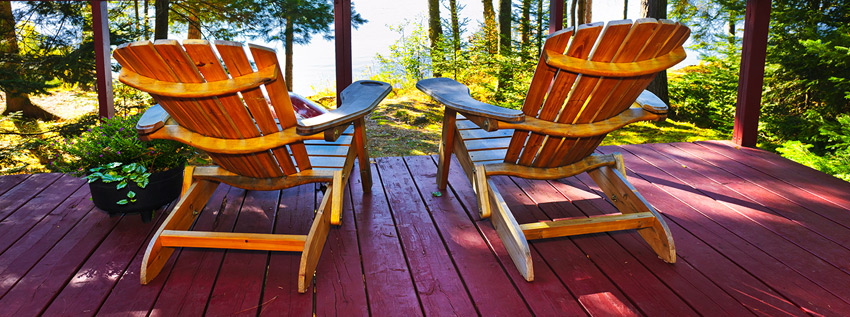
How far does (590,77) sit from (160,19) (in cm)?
513

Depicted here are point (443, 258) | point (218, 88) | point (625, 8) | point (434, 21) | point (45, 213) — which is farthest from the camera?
point (625, 8)

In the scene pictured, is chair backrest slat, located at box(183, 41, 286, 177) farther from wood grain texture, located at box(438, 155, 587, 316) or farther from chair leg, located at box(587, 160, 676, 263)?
chair leg, located at box(587, 160, 676, 263)

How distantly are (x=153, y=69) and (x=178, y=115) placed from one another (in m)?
0.24

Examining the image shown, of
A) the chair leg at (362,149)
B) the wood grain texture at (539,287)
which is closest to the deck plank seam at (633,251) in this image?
the wood grain texture at (539,287)

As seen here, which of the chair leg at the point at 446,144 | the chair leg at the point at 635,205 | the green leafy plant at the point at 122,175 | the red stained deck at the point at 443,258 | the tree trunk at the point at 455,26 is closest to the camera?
the red stained deck at the point at 443,258

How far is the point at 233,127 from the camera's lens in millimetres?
1705

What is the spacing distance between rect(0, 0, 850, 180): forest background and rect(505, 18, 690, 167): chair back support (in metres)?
2.50

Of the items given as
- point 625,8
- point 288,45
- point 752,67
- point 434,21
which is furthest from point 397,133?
point 625,8

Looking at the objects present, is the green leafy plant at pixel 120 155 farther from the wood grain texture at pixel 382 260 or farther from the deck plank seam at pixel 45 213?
the wood grain texture at pixel 382 260

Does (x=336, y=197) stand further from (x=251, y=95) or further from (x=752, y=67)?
(x=752, y=67)

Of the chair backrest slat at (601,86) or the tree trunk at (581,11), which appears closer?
the chair backrest slat at (601,86)

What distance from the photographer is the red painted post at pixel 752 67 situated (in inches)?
128

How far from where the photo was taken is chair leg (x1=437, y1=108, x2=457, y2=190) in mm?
2408

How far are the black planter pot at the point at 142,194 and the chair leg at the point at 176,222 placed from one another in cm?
23
